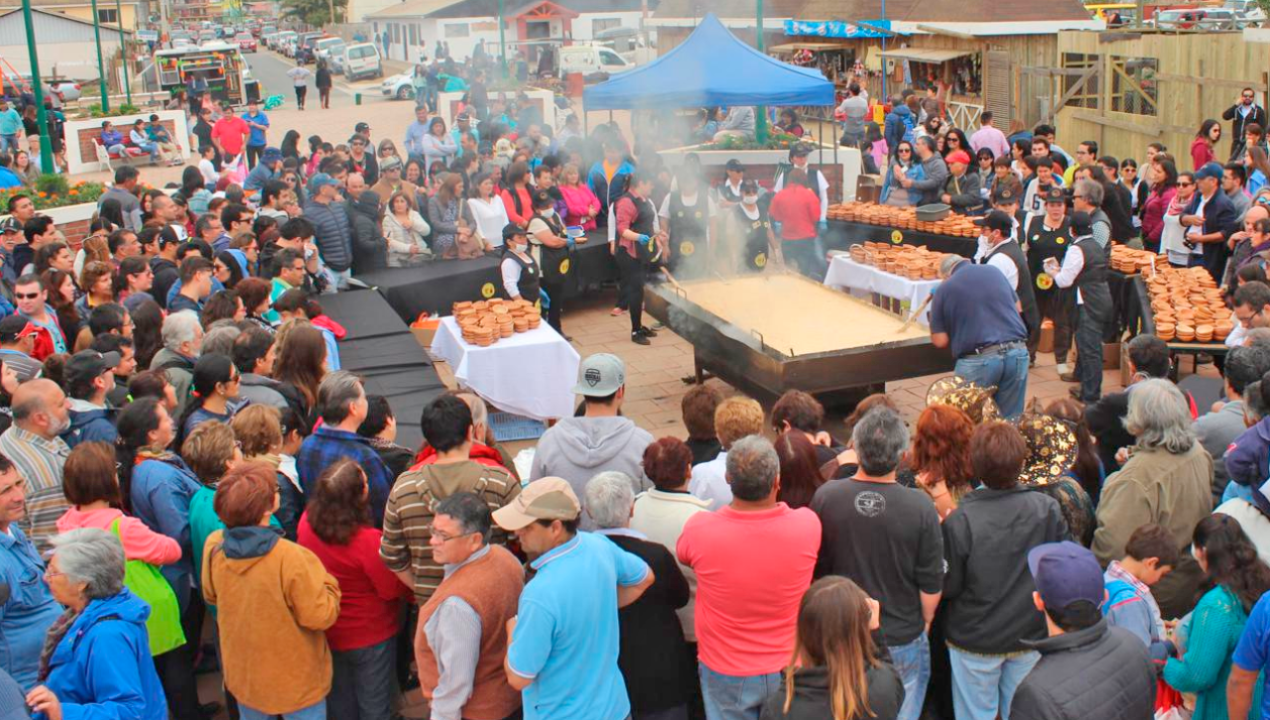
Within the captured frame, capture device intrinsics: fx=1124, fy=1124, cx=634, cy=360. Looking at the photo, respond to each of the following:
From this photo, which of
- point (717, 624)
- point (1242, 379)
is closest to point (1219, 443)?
point (1242, 379)

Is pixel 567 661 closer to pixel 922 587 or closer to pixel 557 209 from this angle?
pixel 922 587

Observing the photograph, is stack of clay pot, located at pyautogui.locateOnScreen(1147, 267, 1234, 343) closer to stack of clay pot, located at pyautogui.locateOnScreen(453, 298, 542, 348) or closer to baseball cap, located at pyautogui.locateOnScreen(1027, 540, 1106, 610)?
stack of clay pot, located at pyautogui.locateOnScreen(453, 298, 542, 348)

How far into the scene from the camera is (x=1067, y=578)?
3104 mm

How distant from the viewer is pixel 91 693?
135 inches

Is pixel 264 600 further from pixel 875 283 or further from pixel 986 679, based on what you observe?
pixel 875 283

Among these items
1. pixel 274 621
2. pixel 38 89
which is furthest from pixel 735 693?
pixel 38 89

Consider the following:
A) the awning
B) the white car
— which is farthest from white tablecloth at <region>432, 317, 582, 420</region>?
the white car

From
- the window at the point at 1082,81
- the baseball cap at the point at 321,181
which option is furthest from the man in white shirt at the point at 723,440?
the window at the point at 1082,81

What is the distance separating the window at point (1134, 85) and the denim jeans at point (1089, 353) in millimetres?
10624

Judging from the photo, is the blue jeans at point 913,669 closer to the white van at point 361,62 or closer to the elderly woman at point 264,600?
the elderly woman at point 264,600

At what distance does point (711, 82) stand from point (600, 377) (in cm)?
900

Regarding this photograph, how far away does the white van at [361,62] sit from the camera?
158ft

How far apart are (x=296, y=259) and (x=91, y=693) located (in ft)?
15.9

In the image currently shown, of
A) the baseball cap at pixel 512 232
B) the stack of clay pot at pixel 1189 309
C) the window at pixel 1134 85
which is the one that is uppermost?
the window at pixel 1134 85
